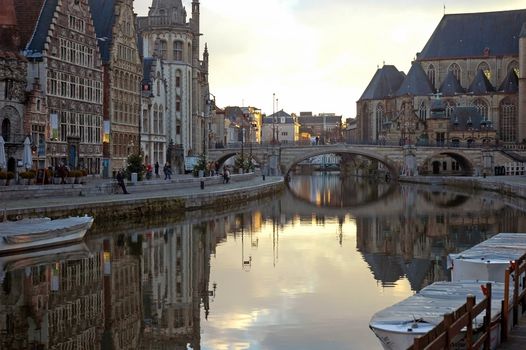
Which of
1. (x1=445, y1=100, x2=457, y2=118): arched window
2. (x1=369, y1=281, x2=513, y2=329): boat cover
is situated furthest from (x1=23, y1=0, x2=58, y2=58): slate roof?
(x1=445, y1=100, x2=457, y2=118): arched window

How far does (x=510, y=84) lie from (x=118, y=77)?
72361 mm

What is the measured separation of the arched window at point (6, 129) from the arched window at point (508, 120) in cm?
8346

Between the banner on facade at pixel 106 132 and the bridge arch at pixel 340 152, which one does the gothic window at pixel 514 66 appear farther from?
the banner on facade at pixel 106 132

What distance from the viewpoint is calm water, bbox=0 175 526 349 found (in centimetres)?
1723

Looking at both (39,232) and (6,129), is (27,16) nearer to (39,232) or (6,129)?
(6,129)

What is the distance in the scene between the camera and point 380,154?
319 ft

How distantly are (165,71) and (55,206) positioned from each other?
151 feet

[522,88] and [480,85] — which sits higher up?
[480,85]

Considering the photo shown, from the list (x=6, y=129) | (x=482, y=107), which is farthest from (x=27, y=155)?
(x=482, y=107)

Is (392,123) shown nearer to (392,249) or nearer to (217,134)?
(217,134)

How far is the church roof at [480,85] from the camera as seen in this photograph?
116 metres

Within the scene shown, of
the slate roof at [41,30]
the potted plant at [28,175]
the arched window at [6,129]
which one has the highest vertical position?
the slate roof at [41,30]

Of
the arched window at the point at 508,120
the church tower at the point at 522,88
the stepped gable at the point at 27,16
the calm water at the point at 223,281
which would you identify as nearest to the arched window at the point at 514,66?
the arched window at the point at 508,120

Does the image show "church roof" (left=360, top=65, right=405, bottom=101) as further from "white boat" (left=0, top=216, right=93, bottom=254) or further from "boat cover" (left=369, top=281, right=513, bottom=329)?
"boat cover" (left=369, top=281, right=513, bottom=329)
